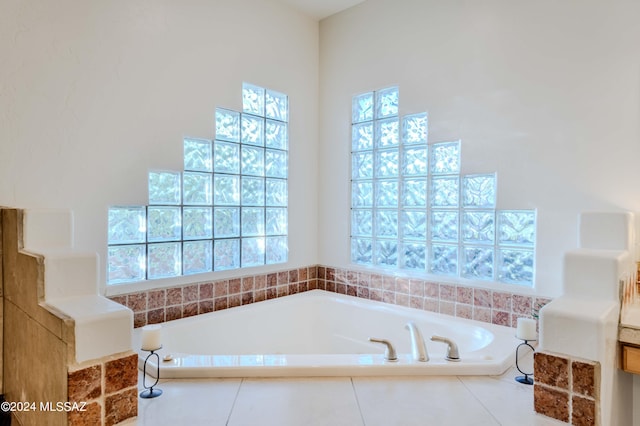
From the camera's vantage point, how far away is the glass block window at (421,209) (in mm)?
2105

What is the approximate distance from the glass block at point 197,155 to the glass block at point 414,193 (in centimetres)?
126

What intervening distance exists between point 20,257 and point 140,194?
2.50 feet

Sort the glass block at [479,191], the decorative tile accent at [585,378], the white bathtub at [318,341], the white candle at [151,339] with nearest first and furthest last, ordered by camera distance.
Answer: the decorative tile accent at [585,378]
the white candle at [151,339]
the white bathtub at [318,341]
the glass block at [479,191]

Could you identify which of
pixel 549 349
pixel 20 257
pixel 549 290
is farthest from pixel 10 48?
pixel 549 290

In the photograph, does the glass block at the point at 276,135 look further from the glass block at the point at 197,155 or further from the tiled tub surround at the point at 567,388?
the tiled tub surround at the point at 567,388

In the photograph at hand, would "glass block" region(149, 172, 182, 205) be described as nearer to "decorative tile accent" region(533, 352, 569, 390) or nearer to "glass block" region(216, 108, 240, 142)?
"glass block" region(216, 108, 240, 142)

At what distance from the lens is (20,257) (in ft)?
4.10

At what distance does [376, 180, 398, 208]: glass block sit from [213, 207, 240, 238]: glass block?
0.98 metres

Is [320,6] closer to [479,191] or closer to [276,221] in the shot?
[276,221]

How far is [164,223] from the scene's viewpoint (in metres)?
2.08

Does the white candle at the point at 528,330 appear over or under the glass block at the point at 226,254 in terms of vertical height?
under

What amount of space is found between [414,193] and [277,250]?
1.05m

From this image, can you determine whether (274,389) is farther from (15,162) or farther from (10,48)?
(10,48)

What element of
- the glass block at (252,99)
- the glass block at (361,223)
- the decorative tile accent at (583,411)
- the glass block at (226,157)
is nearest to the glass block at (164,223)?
the glass block at (226,157)
